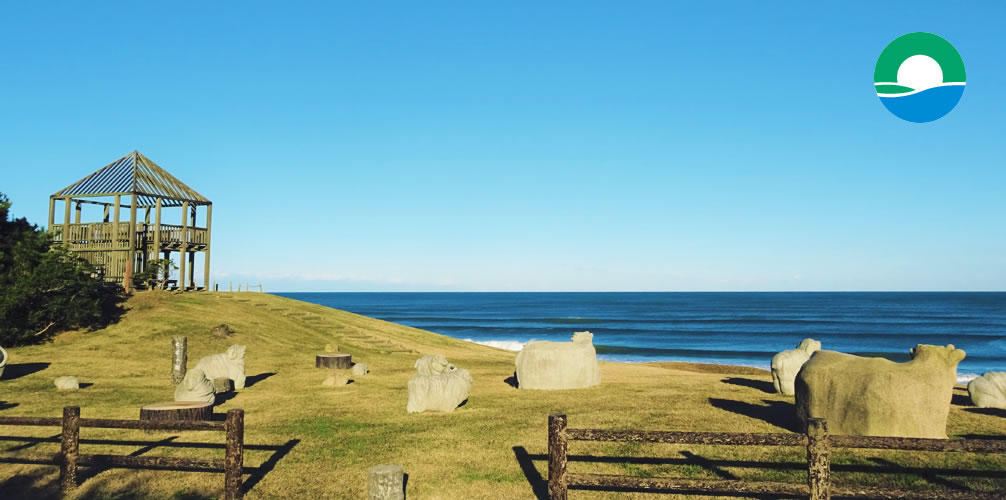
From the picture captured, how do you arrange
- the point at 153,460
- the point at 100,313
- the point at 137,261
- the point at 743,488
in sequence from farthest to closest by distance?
the point at 137,261
the point at 100,313
the point at 153,460
the point at 743,488

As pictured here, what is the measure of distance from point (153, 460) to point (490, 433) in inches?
253

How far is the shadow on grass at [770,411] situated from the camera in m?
14.6

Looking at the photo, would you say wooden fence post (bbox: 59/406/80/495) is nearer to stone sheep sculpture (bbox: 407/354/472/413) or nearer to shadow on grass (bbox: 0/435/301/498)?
shadow on grass (bbox: 0/435/301/498)

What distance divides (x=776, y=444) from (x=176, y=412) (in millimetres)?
11217

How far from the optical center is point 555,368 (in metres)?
20.6

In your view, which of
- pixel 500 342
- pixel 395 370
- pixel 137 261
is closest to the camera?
pixel 395 370

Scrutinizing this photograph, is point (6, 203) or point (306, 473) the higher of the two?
point (6, 203)

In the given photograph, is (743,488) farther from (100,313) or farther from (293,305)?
(293,305)

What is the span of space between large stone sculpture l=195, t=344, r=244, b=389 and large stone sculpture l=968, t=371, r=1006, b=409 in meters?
20.6

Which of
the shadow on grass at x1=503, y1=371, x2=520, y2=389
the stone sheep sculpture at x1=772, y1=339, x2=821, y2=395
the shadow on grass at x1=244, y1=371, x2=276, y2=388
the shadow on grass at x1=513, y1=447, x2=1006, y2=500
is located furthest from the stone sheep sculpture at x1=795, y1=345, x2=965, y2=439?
the shadow on grass at x1=244, y1=371, x2=276, y2=388

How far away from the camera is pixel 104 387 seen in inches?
782

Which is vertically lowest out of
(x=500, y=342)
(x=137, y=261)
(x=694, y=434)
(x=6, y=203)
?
(x=500, y=342)

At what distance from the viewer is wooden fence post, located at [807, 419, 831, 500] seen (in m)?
8.27

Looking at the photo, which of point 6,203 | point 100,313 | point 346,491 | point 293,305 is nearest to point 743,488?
point 346,491
